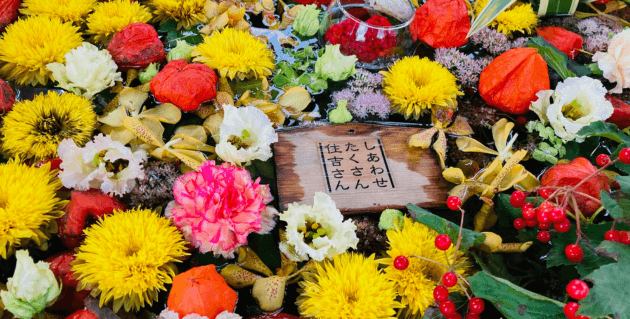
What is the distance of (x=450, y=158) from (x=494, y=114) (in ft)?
0.56

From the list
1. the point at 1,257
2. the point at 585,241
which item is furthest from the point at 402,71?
the point at 1,257

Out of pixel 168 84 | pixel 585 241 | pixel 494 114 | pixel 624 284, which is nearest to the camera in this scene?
pixel 624 284

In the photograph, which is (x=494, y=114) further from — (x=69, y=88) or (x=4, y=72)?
(x=4, y=72)

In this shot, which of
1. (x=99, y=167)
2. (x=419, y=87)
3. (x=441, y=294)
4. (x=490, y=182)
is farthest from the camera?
(x=419, y=87)

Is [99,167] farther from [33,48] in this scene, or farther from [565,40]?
[565,40]

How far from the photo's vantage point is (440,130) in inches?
37.6

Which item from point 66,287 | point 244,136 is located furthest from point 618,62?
point 66,287

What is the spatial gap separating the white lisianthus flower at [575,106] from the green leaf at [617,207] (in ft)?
0.99

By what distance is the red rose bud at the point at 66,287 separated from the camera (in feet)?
2.26

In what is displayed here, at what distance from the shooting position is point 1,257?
0.71 m

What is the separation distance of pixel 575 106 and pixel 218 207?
0.76 metres

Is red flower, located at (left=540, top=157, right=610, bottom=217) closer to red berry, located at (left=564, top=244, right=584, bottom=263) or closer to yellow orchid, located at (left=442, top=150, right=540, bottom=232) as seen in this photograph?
yellow orchid, located at (left=442, top=150, right=540, bottom=232)

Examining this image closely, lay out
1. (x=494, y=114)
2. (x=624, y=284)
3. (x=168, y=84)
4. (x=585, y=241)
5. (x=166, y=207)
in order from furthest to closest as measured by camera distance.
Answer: (x=494, y=114) → (x=168, y=84) → (x=166, y=207) → (x=585, y=241) → (x=624, y=284)

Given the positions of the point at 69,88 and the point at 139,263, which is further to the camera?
the point at 69,88
